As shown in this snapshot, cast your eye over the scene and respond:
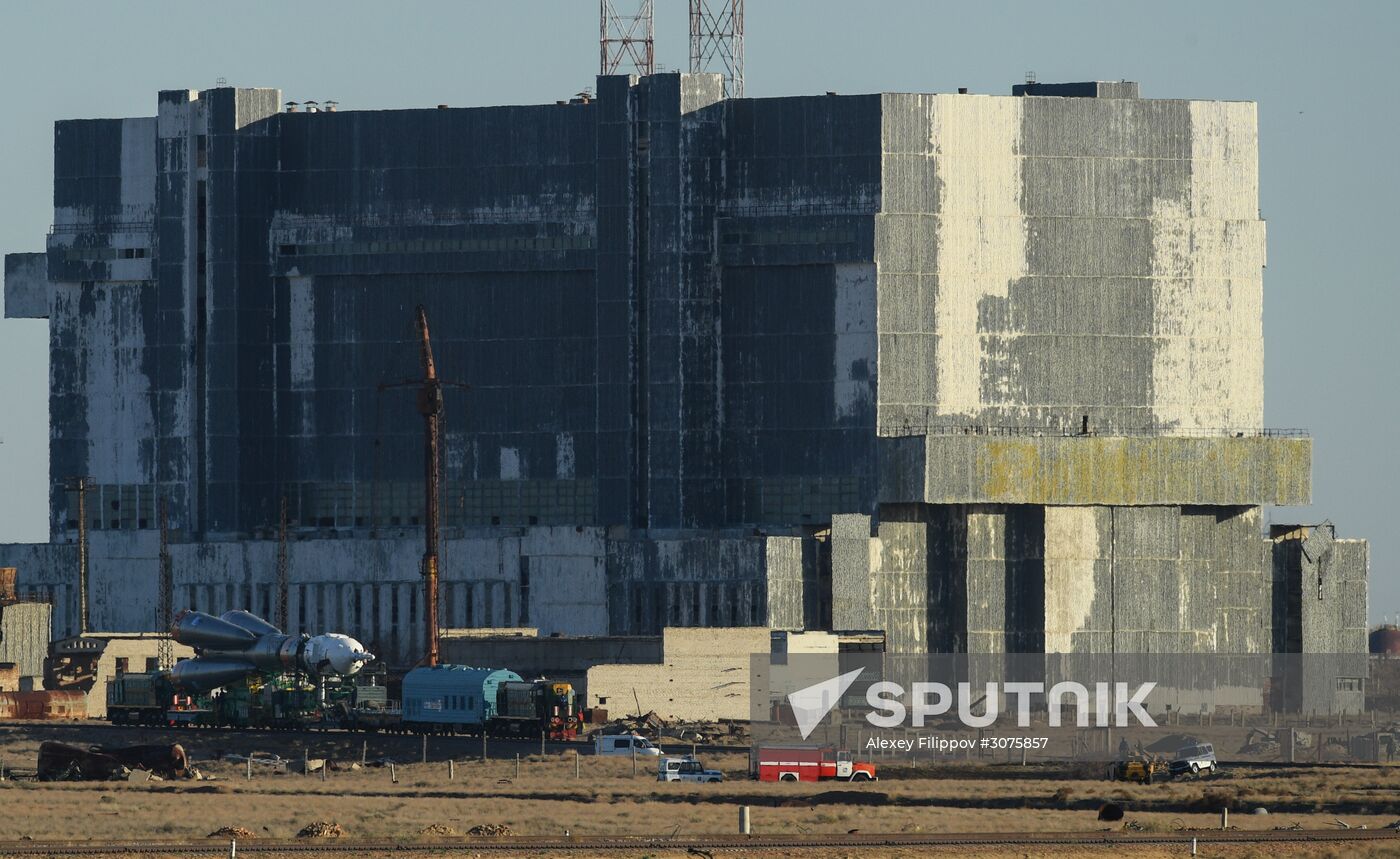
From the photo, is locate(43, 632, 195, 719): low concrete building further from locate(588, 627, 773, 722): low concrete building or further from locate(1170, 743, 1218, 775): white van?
locate(1170, 743, 1218, 775): white van

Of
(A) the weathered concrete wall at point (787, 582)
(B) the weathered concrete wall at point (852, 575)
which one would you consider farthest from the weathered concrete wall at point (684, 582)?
(B) the weathered concrete wall at point (852, 575)

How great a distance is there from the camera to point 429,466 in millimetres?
176000

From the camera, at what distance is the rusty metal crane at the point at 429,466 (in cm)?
17238

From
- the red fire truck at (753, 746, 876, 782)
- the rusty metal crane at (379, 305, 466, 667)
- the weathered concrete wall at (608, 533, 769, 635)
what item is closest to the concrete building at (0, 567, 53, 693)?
the rusty metal crane at (379, 305, 466, 667)

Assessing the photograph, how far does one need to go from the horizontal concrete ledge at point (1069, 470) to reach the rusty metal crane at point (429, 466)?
26.3 m

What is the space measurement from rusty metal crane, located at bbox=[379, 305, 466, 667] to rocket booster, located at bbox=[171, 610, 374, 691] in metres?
14.4

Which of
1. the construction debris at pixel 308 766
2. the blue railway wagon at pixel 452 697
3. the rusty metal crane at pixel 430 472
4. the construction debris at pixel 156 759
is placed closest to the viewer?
the construction debris at pixel 156 759

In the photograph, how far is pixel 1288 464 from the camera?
178 metres

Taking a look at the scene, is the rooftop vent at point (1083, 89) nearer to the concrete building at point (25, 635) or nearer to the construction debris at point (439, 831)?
the concrete building at point (25, 635)

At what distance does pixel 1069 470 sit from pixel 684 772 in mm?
59421

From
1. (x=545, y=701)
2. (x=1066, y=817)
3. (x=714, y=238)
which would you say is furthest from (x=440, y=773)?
(x=714, y=238)

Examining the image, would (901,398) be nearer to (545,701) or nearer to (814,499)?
(814,499)

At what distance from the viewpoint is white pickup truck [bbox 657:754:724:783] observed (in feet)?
384

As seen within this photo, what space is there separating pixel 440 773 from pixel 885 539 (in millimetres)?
53029
